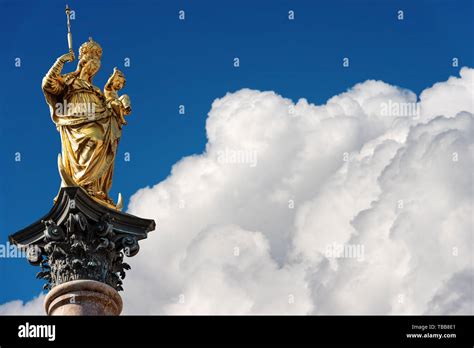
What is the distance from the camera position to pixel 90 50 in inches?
1601

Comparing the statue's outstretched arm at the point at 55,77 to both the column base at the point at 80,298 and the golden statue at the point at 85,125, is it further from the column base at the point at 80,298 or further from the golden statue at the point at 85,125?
the column base at the point at 80,298

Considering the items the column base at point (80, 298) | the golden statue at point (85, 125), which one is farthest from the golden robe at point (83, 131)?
the column base at point (80, 298)

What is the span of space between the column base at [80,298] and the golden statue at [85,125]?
2614 mm

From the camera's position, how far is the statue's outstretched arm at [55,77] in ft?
128

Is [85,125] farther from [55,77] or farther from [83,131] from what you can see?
[55,77]

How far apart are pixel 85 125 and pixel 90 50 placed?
9.01ft


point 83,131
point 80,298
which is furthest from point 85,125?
point 80,298

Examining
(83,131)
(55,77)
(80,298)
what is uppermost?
(55,77)

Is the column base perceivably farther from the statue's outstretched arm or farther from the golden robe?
the statue's outstretched arm

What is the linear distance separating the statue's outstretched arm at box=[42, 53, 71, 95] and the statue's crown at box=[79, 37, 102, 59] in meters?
1.42

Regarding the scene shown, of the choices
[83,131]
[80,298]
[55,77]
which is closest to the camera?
[80,298]

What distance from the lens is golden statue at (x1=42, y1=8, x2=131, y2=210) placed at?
3838 cm

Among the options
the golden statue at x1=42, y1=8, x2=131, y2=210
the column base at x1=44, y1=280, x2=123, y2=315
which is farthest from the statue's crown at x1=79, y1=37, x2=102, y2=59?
the column base at x1=44, y1=280, x2=123, y2=315

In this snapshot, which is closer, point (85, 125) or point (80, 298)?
point (80, 298)
